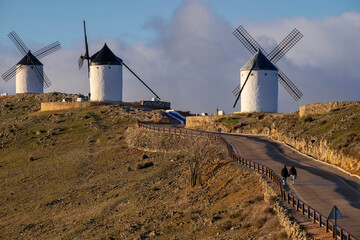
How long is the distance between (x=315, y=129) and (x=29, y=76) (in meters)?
62.2

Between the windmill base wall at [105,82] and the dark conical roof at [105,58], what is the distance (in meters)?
0.54

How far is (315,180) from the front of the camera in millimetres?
34688

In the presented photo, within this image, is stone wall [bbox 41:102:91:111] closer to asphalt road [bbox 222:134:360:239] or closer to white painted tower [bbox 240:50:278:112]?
white painted tower [bbox 240:50:278:112]

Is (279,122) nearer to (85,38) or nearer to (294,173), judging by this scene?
(294,173)

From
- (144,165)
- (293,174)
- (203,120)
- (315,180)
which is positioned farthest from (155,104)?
(293,174)

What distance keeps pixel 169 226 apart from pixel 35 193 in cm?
2224

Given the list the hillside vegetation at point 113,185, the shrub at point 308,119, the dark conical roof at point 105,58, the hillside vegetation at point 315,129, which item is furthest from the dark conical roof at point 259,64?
the dark conical roof at point 105,58

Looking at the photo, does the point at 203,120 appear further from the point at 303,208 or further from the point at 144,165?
the point at 303,208

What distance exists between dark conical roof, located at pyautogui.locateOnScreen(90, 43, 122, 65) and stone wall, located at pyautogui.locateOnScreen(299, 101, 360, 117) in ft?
115

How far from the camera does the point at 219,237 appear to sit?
28.3 m

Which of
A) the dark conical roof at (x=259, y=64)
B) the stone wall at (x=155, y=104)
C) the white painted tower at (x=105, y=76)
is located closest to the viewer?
the dark conical roof at (x=259, y=64)

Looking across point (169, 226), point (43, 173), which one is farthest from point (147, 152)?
point (169, 226)

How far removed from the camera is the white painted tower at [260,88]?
67688 millimetres

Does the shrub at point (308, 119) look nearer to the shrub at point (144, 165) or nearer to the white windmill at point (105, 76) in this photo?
the shrub at point (144, 165)
